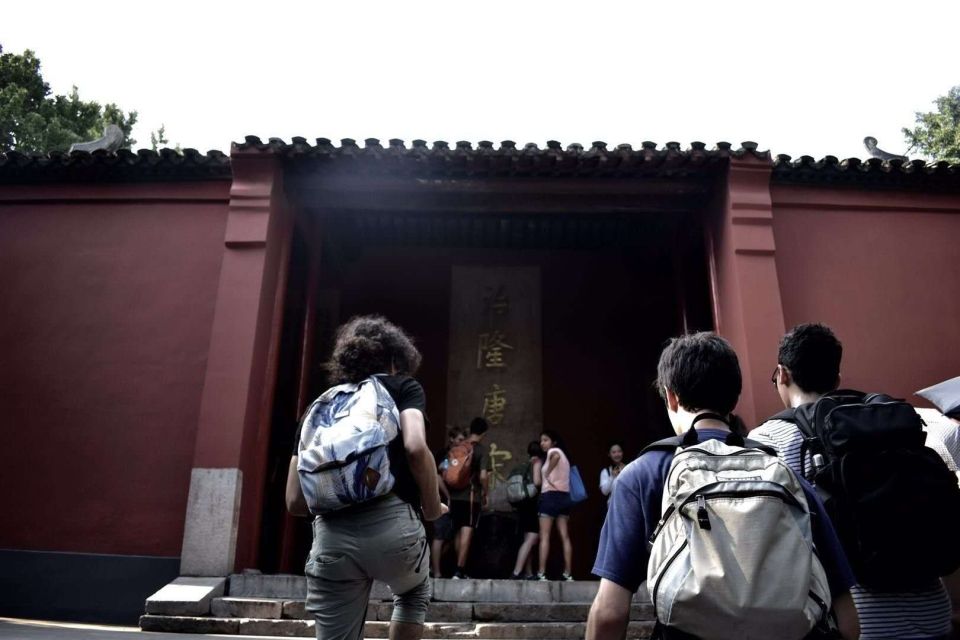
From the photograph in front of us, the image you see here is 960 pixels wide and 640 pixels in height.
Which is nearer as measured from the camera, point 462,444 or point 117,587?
point 117,587

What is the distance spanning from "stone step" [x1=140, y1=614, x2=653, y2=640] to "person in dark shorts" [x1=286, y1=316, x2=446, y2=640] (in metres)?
2.65

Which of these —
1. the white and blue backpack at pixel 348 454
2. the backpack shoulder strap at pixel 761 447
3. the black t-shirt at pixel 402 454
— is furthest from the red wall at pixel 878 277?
the backpack shoulder strap at pixel 761 447

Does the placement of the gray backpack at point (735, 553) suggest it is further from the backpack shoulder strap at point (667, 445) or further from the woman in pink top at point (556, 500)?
the woman in pink top at point (556, 500)

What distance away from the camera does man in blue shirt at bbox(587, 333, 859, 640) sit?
1475 millimetres

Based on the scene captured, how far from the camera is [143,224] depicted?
23.4 ft

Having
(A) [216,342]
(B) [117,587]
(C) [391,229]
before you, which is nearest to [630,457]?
(C) [391,229]

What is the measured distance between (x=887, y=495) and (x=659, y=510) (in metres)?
0.69

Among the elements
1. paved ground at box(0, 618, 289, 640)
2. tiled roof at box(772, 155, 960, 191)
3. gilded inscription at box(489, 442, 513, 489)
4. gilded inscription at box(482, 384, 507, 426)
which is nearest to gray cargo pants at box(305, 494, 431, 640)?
paved ground at box(0, 618, 289, 640)

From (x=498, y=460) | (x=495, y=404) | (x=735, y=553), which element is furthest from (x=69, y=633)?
(x=495, y=404)

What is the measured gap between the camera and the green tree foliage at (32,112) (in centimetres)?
1541

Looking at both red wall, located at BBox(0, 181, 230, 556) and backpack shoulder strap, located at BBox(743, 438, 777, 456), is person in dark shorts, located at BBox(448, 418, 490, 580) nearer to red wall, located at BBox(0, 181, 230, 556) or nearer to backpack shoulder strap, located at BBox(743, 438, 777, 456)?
red wall, located at BBox(0, 181, 230, 556)

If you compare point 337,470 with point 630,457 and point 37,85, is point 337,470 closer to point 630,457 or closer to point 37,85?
point 630,457

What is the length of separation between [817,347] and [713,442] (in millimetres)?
882

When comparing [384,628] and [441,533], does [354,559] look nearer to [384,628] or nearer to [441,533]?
[384,628]
